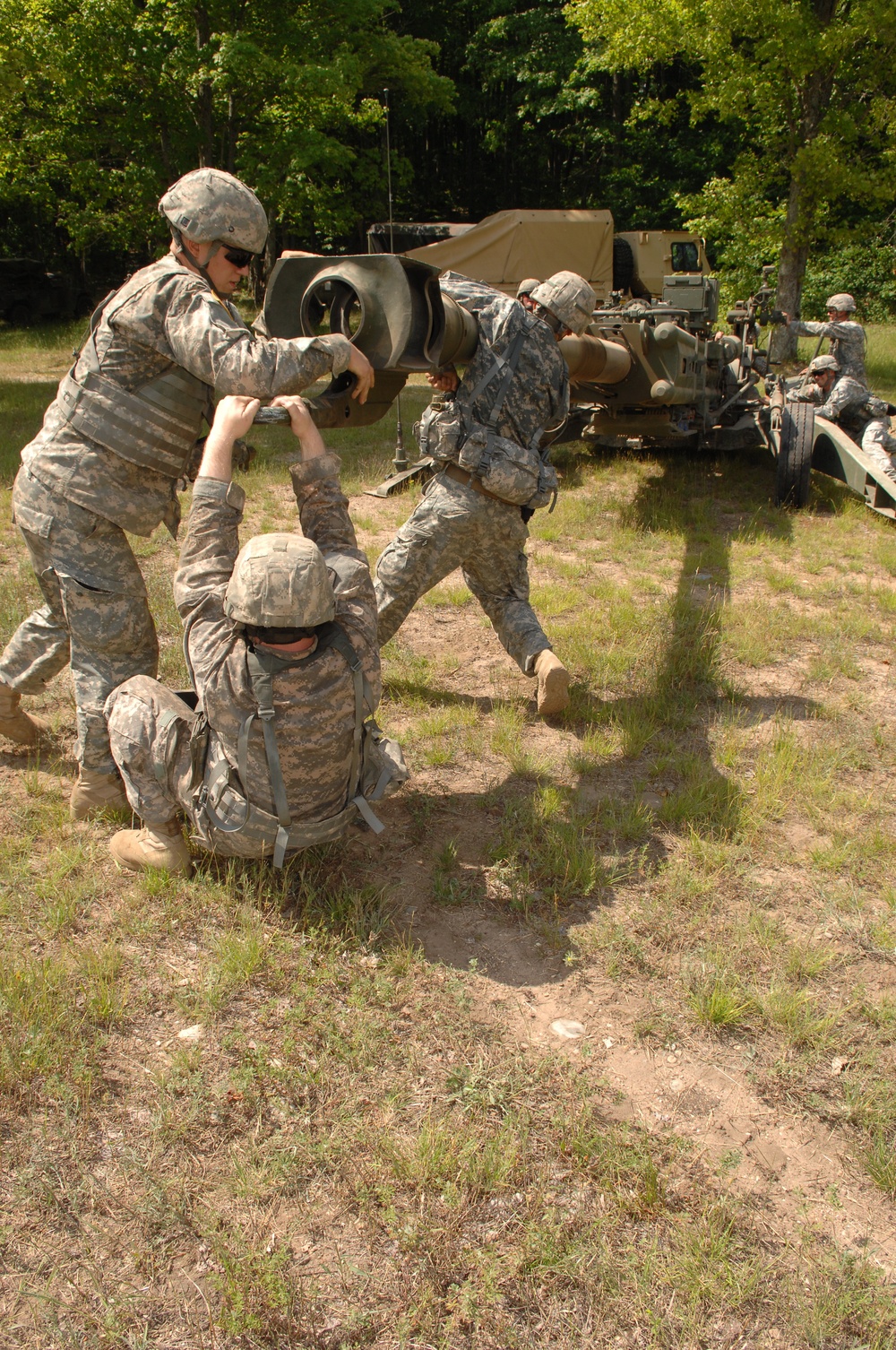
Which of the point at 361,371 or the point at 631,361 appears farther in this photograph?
the point at 631,361

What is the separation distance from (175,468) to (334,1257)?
8.45ft

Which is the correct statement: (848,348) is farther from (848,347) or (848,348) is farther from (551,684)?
(551,684)

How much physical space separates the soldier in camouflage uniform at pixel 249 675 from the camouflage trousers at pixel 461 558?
1230 mm

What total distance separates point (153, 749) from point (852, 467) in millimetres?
6799

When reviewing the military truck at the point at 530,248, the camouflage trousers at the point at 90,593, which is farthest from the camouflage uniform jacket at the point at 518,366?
the military truck at the point at 530,248

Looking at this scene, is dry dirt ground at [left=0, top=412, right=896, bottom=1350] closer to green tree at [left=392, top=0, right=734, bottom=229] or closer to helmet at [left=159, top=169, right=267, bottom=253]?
helmet at [left=159, top=169, right=267, bottom=253]

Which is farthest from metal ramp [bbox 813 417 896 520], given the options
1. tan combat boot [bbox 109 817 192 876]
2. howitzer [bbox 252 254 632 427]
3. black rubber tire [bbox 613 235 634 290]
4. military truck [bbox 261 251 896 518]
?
black rubber tire [bbox 613 235 634 290]

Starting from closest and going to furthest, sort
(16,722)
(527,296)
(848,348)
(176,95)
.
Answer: (16,722) < (527,296) < (848,348) < (176,95)

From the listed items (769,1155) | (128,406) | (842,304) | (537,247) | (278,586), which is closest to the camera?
(769,1155)

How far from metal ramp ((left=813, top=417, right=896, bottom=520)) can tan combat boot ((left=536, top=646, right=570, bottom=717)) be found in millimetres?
4523

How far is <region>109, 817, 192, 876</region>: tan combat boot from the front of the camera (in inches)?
134

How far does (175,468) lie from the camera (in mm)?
3689

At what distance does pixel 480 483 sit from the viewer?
4555 mm

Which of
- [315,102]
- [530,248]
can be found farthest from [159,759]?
[315,102]
